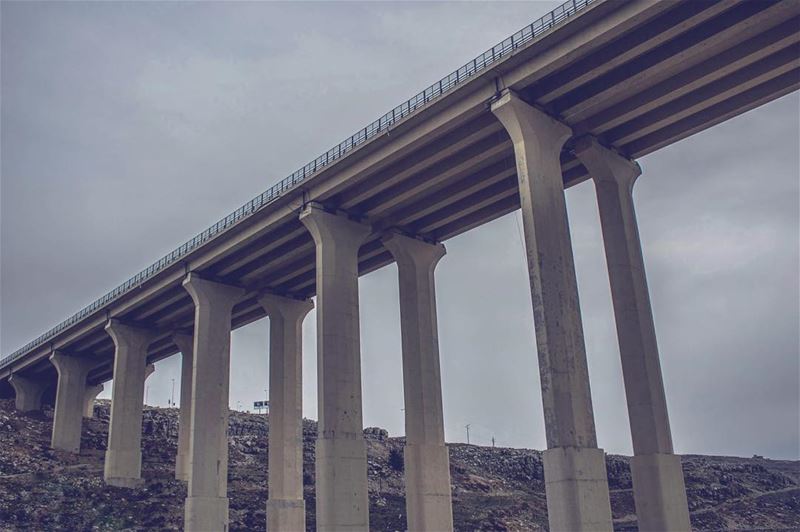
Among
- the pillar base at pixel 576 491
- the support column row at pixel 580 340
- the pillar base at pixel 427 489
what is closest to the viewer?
the pillar base at pixel 576 491

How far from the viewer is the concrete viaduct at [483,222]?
27672 millimetres

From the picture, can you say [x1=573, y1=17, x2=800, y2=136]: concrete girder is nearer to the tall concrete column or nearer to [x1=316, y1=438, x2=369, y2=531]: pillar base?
[x1=316, y1=438, x2=369, y2=531]: pillar base

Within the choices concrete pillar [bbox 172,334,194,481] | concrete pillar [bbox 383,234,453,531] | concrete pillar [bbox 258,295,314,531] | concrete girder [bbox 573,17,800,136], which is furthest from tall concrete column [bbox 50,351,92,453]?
concrete girder [bbox 573,17,800,136]

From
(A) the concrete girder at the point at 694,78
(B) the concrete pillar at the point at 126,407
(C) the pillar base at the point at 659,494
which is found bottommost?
(C) the pillar base at the point at 659,494

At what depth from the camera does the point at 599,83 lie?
30484 millimetres

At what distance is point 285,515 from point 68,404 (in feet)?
123

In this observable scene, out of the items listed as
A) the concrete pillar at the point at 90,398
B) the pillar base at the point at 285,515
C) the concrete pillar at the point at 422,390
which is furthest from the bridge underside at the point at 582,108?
the concrete pillar at the point at 90,398

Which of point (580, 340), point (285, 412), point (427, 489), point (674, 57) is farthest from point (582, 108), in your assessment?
point (285, 412)

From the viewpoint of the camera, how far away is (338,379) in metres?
37.9

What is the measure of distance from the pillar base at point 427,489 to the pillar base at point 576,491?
13.1 metres

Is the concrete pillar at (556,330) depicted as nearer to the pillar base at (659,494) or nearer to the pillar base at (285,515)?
the pillar base at (659,494)

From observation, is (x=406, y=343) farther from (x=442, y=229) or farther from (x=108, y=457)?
(x=108, y=457)

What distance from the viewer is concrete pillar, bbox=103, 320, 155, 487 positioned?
61.1 meters

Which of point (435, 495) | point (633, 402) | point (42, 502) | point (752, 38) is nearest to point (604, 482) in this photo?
point (633, 402)
